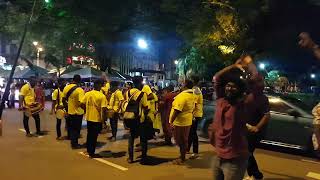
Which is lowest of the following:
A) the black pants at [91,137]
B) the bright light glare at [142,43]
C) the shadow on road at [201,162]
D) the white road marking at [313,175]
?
the white road marking at [313,175]

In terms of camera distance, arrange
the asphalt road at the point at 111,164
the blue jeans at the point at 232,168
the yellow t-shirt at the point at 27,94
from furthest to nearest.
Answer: the yellow t-shirt at the point at 27,94 < the asphalt road at the point at 111,164 < the blue jeans at the point at 232,168

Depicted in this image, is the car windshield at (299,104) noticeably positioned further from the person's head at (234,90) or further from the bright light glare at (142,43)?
the bright light glare at (142,43)

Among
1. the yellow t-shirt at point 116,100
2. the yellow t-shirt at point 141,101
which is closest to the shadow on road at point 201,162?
the yellow t-shirt at point 141,101

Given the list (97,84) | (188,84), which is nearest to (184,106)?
(188,84)

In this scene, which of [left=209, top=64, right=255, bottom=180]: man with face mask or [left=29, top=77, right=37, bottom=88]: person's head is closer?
[left=209, top=64, right=255, bottom=180]: man with face mask

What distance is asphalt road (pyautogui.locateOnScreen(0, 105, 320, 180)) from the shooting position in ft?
27.5

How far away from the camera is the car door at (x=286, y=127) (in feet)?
35.2

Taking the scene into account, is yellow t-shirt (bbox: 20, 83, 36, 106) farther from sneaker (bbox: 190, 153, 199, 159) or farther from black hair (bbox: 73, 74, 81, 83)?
sneaker (bbox: 190, 153, 199, 159)

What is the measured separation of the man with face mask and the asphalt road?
10.5ft

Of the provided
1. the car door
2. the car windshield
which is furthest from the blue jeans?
the car windshield

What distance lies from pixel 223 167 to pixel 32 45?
1693 inches

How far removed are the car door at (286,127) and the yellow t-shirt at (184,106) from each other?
2.86 meters

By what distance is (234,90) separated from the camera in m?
5.07

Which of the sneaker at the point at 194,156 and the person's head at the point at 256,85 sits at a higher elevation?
the person's head at the point at 256,85
